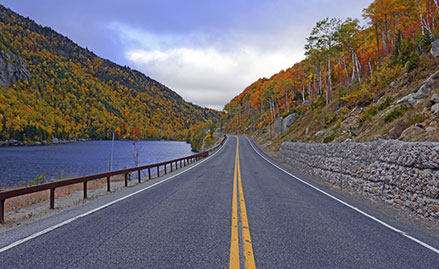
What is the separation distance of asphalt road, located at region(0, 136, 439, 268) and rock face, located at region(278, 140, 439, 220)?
1.08m

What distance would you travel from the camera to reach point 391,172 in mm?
7676

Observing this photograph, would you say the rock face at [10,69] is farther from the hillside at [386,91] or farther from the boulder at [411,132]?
the boulder at [411,132]

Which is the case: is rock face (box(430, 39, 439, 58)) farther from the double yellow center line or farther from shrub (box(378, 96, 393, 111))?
the double yellow center line

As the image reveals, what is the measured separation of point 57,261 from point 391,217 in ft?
24.3

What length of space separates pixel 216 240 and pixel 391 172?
6413 millimetres

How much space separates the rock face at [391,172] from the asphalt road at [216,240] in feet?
3.53

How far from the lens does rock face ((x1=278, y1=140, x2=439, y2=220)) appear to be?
6.21m

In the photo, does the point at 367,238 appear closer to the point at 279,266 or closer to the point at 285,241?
the point at 285,241

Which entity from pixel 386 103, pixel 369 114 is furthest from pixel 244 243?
pixel 369 114

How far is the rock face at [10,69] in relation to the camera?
15012 centimetres

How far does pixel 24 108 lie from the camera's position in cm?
13112

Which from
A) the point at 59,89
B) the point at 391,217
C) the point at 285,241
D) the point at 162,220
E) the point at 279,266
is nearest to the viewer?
the point at 279,266

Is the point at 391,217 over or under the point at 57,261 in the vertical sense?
under

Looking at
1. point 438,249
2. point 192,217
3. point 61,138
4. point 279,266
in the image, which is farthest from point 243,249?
point 61,138
